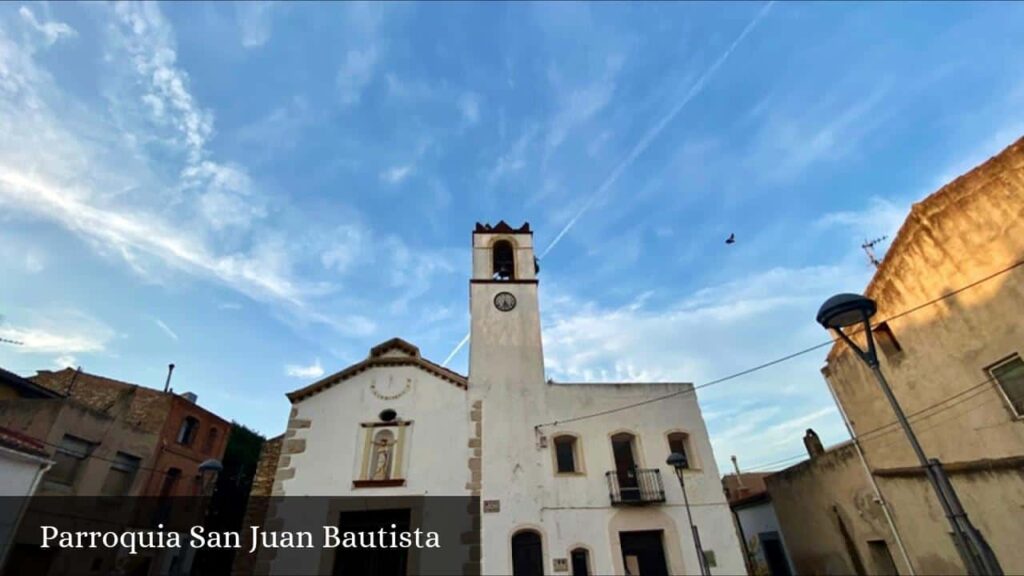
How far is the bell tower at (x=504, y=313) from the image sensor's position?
1609 centimetres

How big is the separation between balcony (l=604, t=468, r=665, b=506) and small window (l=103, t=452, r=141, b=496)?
2012 centimetres

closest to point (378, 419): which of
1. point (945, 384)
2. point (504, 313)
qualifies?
point (504, 313)

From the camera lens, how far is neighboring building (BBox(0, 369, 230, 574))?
16.6 m

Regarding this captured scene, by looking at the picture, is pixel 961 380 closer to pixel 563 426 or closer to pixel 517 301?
pixel 563 426

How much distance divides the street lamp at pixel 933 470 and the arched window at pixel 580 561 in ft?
28.9

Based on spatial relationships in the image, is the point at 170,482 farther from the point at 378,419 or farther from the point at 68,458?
the point at 378,419

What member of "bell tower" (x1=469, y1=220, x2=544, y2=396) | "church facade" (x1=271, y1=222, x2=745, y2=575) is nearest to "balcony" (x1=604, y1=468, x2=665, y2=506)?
"church facade" (x1=271, y1=222, x2=745, y2=575)

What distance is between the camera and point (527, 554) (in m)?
13.1

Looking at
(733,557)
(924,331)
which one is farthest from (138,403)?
(924,331)

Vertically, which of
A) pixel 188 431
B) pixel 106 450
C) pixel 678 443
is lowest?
pixel 678 443

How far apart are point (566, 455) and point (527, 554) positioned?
3.11 metres

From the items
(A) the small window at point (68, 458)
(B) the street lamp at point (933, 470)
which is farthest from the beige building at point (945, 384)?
(A) the small window at point (68, 458)

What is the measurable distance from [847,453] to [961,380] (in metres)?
5.39

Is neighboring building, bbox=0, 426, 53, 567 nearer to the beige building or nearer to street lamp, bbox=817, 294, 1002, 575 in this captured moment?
street lamp, bbox=817, 294, 1002, 575
